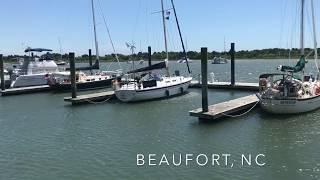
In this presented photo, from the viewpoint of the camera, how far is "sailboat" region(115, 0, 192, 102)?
107ft

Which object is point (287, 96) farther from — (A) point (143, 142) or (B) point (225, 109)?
(A) point (143, 142)

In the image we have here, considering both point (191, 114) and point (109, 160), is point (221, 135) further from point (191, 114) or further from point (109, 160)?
point (109, 160)

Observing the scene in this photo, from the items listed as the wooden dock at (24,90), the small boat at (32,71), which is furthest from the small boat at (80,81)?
the small boat at (32,71)

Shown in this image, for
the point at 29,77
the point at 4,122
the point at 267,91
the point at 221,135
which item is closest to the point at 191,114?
the point at 221,135

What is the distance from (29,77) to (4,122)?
22.7m

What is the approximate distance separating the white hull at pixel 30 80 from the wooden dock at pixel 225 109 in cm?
2704

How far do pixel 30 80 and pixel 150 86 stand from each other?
801 inches

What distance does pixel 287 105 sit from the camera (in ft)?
79.8

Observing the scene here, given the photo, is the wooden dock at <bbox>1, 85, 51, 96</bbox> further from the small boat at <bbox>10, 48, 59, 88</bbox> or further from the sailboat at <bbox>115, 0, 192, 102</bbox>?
the sailboat at <bbox>115, 0, 192, 102</bbox>

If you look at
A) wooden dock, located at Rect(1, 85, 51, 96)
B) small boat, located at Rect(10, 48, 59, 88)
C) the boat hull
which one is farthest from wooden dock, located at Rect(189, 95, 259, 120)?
small boat, located at Rect(10, 48, 59, 88)

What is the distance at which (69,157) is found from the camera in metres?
17.8

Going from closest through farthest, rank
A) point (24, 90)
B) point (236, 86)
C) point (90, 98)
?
point (90, 98)
point (236, 86)
point (24, 90)

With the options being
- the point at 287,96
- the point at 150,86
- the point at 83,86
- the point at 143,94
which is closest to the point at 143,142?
the point at 287,96

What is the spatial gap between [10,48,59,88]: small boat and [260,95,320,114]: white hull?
29.0 metres
